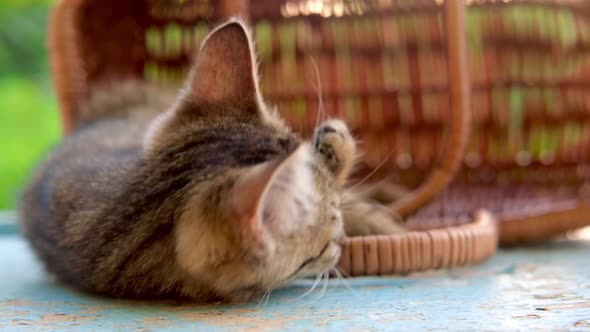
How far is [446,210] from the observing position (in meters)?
1.59

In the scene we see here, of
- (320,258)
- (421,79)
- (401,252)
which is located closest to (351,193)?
(401,252)

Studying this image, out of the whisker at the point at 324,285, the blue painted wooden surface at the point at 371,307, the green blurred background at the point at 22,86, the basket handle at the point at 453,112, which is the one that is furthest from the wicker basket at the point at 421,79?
the green blurred background at the point at 22,86

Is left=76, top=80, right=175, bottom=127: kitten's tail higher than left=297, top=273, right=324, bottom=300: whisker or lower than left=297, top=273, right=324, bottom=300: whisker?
higher

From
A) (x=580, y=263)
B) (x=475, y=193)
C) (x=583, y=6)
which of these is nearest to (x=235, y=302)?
(x=580, y=263)

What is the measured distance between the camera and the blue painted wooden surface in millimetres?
837

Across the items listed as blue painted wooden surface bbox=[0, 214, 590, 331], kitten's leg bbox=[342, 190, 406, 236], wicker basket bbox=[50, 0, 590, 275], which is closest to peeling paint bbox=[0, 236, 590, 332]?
blue painted wooden surface bbox=[0, 214, 590, 331]

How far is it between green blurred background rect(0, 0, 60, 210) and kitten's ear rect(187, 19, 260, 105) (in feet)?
4.66

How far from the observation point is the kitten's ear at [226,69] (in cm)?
102

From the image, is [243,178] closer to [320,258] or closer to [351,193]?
[320,258]

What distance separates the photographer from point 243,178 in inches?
30.2

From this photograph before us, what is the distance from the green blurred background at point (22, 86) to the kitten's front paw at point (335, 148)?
1.50 meters

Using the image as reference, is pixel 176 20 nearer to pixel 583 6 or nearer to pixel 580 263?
pixel 583 6

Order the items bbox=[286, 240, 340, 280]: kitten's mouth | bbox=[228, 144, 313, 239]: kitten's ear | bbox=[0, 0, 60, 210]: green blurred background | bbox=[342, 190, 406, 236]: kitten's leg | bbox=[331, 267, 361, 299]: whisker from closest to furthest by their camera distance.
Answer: bbox=[228, 144, 313, 239]: kitten's ear → bbox=[286, 240, 340, 280]: kitten's mouth → bbox=[331, 267, 361, 299]: whisker → bbox=[342, 190, 406, 236]: kitten's leg → bbox=[0, 0, 60, 210]: green blurred background

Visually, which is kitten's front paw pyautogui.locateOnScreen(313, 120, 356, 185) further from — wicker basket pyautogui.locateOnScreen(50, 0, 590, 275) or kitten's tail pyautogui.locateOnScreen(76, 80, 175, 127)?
kitten's tail pyautogui.locateOnScreen(76, 80, 175, 127)
